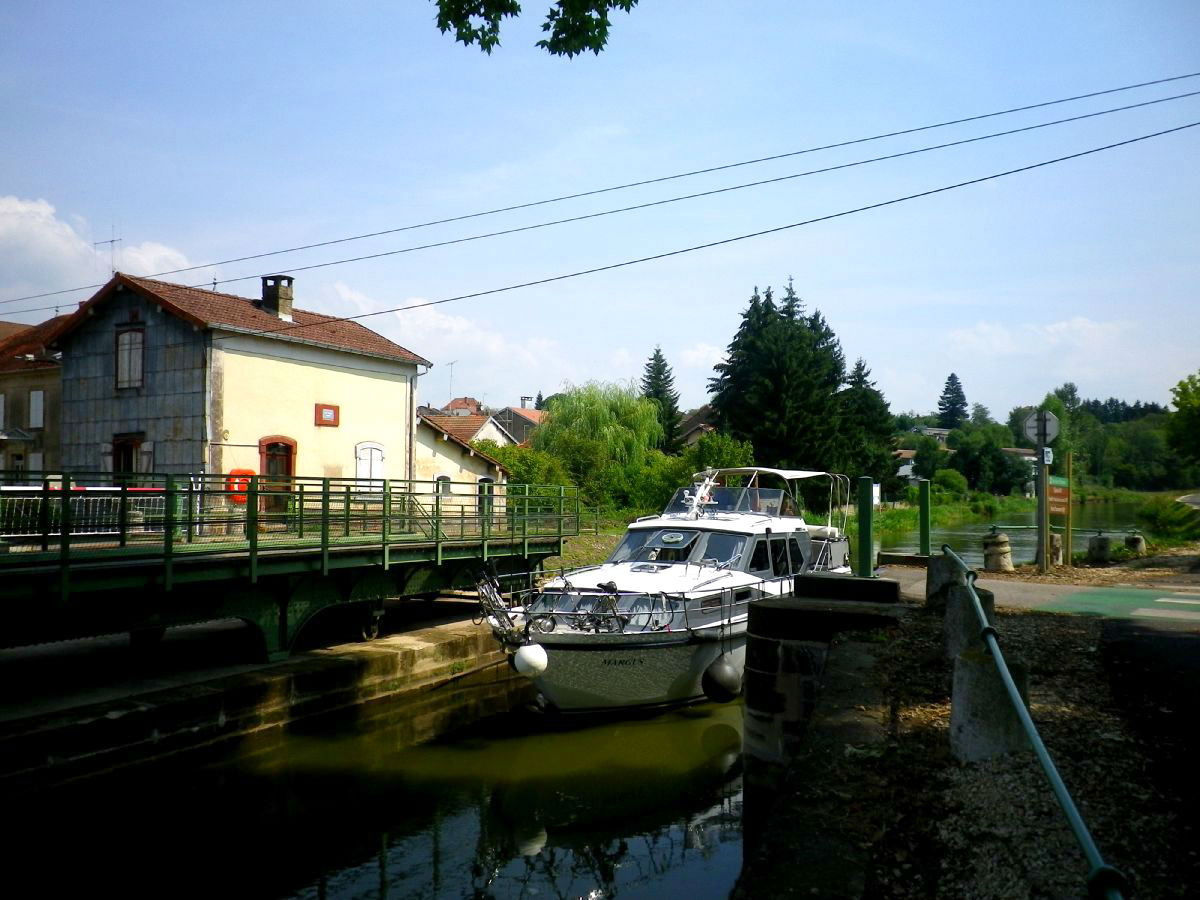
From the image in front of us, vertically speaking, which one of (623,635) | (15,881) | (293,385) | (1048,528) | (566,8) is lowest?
(15,881)

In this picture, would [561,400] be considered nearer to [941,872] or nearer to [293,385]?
[293,385]

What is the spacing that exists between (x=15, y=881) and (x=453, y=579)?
11.2 meters

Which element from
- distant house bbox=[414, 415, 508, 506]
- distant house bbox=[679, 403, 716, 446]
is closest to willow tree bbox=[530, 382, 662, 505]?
distant house bbox=[414, 415, 508, 506]

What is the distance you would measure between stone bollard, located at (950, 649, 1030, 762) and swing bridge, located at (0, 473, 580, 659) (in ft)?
35.1

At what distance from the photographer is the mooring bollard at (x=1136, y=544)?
2227 centimetres

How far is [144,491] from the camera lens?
13.0m

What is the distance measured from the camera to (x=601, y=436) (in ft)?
165

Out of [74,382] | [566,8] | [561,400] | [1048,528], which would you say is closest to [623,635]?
[566,8]

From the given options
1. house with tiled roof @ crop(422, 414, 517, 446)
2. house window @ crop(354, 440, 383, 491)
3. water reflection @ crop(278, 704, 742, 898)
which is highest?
house with tiled roof @ crop(422, 414, 517, 446)

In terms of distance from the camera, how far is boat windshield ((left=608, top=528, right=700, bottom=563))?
1622 centimetres

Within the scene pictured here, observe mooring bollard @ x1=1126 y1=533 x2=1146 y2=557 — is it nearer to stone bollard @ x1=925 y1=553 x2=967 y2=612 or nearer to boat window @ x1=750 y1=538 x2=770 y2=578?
boat window @ x1=750 y1=538 x2=770 y2=578

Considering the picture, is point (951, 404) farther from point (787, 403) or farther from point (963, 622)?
point (963, 622)

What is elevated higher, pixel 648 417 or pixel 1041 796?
pixel 648 417

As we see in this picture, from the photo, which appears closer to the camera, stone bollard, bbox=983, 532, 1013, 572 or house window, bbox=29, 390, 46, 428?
stone bollard, bbox=983, 532, 1013, 572
